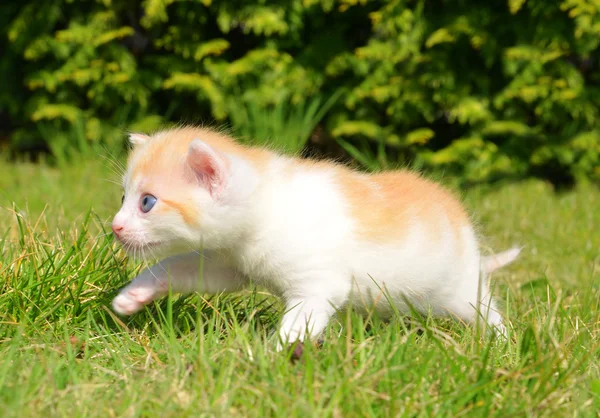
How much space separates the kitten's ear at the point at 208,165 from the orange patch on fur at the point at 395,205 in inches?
19.4

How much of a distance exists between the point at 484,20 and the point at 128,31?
117 inches

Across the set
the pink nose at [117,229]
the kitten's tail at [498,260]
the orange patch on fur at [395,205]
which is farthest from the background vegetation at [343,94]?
the pink nose at [117,229]

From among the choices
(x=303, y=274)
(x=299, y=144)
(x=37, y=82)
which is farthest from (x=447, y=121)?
(x=303, y=274)

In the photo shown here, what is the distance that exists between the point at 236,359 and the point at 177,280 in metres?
0.62

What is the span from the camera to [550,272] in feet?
13.5

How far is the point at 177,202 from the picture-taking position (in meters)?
2.36

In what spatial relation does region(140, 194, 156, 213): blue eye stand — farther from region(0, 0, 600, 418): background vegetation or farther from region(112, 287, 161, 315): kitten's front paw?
region(0, 0, 600, 418): background vegetation

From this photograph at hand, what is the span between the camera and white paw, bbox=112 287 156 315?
2.55 m

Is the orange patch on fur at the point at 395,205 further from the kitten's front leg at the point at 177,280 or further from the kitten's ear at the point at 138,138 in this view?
the kitten's ear at the point at 138,138

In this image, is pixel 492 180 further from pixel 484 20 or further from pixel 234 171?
pixel 234 171

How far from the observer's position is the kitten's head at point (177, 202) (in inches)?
92.7

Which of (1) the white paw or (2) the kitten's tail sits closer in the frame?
(1) the white paw

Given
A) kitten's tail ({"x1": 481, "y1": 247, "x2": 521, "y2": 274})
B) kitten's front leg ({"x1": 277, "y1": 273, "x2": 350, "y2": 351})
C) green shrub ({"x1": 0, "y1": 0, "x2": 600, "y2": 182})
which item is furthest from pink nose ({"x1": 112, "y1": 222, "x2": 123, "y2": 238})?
green shrub ({"x1": 0, "y1": 0, "x2": 600, "y2": 182})

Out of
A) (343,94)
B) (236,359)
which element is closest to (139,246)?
(236,359)
